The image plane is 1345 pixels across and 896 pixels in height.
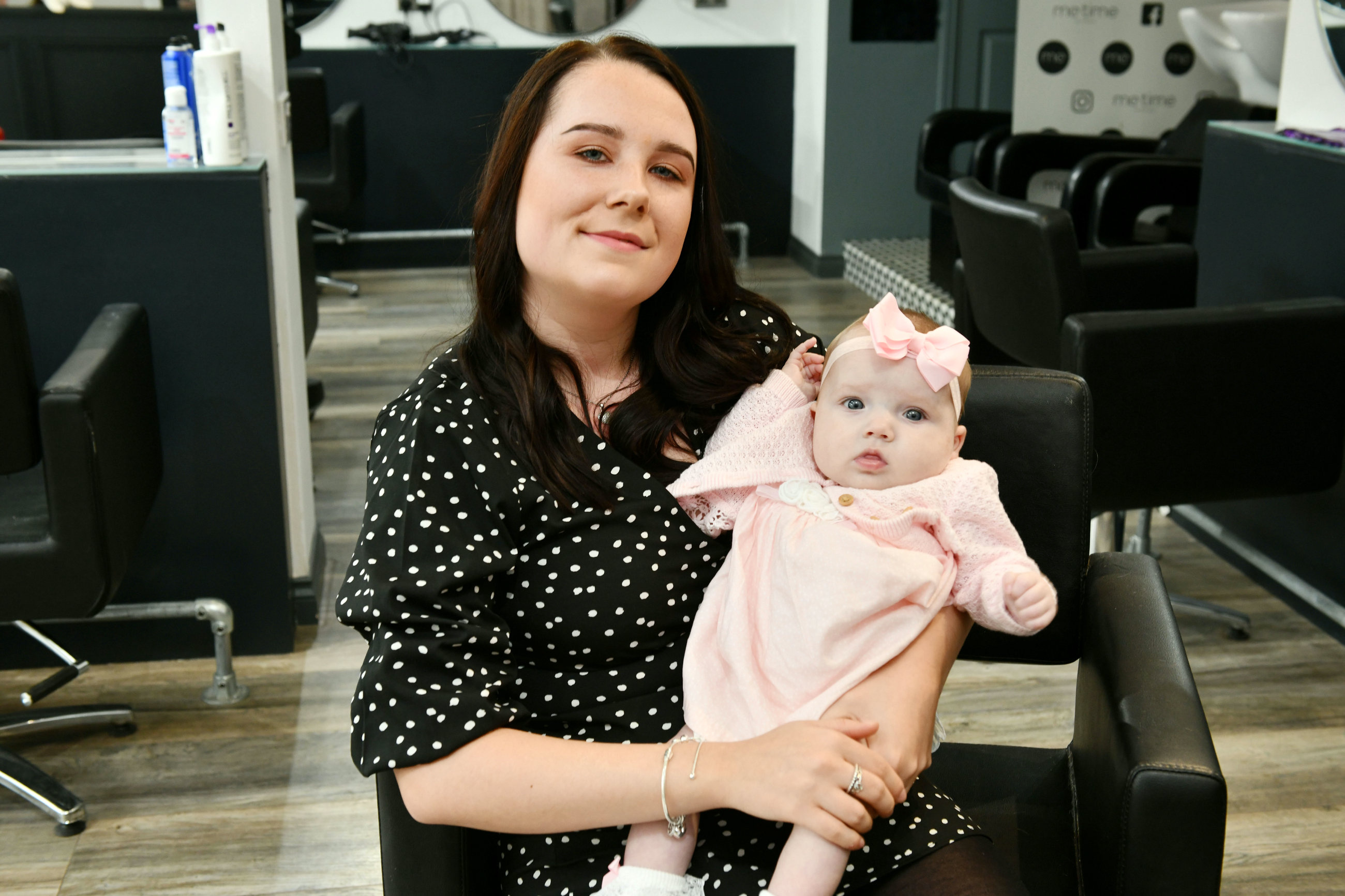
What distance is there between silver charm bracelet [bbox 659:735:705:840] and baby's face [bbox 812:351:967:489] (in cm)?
35

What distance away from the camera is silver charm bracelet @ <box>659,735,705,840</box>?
3.78ft

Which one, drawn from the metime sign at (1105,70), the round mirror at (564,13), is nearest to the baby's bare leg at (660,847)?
the metime sign at (1105,70)

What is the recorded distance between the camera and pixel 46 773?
2.31 m

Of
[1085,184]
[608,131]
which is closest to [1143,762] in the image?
[608,131]

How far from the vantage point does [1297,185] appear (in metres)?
2.89

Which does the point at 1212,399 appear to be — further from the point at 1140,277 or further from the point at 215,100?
the point at 215,100

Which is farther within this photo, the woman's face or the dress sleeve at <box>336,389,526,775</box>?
the woman's face

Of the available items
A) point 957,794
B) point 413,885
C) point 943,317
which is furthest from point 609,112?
point 943,317

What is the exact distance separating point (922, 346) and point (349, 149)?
15.0ft

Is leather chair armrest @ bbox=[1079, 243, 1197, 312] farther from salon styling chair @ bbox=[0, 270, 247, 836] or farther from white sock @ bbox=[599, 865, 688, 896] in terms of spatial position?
white sock @ bbox=[599, 865, 688, 896]

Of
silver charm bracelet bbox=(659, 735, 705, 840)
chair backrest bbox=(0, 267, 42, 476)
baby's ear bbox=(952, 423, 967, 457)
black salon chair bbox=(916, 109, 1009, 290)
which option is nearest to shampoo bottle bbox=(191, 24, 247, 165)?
chair backrest bbox=(0, 267, 42, 476)

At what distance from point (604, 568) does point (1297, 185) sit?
2.33 meters

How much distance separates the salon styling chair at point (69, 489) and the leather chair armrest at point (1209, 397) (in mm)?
1772

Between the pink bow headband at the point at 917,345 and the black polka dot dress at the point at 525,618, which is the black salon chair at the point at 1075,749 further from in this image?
the pink bow headband at the point at 917,345
